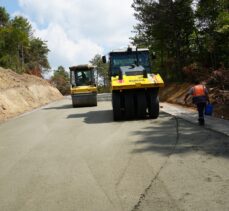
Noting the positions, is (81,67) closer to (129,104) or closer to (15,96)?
(15,96)

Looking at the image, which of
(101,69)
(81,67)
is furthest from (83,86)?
(101,69)

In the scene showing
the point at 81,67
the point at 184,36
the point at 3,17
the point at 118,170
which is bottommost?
the point at 118,170

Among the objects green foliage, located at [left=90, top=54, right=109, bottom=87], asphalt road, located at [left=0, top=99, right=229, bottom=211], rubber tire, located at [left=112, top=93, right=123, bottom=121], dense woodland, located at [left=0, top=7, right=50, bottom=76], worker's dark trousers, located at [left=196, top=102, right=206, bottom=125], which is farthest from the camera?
green foliage, located at [left=90, top=54, right=109, bottom=87]

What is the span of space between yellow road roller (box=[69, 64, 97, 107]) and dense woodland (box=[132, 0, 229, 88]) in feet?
21.1

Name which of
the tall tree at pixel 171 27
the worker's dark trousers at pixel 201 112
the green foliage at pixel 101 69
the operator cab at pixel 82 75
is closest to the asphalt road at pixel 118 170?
the worker's dark trousers at pixel 201 112

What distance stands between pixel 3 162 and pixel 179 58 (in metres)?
24.1

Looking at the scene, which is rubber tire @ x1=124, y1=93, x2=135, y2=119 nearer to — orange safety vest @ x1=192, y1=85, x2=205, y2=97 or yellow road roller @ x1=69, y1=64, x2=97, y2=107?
orange safety vest @ x1=192, y1=85, x2=205, y2=97

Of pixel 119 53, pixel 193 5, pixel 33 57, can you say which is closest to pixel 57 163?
pixel 119 53

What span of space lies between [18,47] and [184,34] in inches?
1108

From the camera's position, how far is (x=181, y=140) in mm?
10812

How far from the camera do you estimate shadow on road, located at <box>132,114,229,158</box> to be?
31.2 feet

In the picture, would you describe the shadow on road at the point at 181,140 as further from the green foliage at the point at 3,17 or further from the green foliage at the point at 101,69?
the green foliage at the point at 101,69

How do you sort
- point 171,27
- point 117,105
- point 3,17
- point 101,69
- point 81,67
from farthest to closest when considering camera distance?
point 101,69 < point 3,17 < point 171,27 < point 81,67 < point 117,105

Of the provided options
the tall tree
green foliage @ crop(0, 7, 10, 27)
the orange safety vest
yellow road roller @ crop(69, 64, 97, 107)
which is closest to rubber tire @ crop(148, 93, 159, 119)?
the orange safety vest
